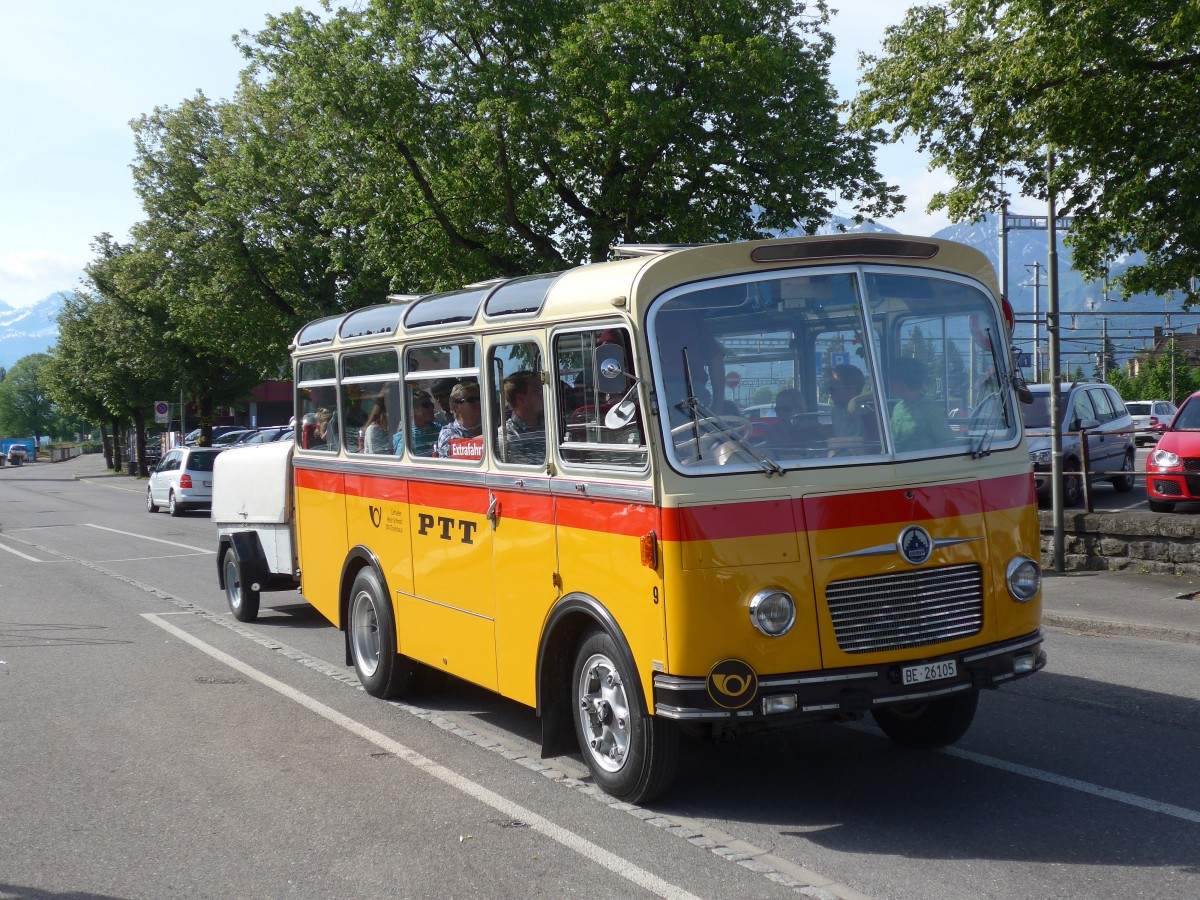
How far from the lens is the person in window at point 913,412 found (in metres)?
5.92

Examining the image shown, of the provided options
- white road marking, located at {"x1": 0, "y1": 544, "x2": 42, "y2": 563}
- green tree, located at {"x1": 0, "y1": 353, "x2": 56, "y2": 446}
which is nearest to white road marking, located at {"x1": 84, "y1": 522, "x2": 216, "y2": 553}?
white road marking, located at {"x1": 0, "y1": 544, "x2": 42, "y2": 563}

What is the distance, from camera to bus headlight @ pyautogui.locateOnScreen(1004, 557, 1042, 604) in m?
6.03

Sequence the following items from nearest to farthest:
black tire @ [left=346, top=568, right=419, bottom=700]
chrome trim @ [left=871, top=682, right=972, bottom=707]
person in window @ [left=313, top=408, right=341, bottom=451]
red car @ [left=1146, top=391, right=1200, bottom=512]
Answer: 1. chrome trim @ [left=871, top=682, right=972, bottom=707]
2. black tire @ [left=346, top=568, right=419, bottom=700]
3. person in window @ [left=313, top=408, right=341, bottom=451]
4. red car @ [left=1146, top=391, right=1200, bottom=512]

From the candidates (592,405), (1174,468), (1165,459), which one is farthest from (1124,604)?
(592,405)

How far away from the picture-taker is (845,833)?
553 cm

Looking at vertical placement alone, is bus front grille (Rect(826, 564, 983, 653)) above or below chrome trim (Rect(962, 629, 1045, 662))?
above

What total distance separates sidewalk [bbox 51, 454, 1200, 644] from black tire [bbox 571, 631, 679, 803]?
252 inches

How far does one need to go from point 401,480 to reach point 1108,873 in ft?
16.1

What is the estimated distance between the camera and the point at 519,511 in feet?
22.2

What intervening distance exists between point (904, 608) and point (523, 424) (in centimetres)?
225

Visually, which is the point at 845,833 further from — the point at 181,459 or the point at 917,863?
the point at 181,459

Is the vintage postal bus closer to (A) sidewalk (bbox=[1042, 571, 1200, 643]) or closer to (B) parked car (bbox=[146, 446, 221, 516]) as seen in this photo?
(A) sidewalk (bbox=[1042, 571, 1200, 643])

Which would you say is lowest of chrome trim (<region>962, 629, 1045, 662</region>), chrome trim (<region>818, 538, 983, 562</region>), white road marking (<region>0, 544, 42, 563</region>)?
white road marking (<region>0, 544, 42, 563</region>)

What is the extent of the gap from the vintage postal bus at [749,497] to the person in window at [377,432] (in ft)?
5.47
